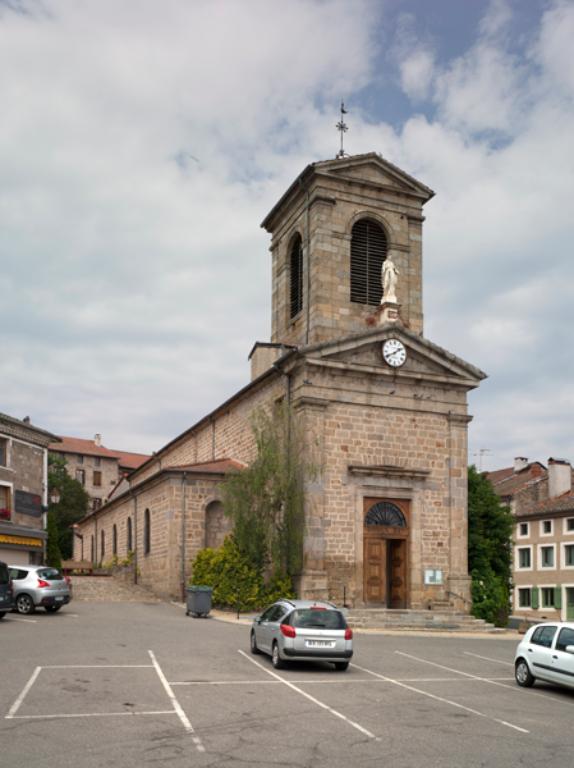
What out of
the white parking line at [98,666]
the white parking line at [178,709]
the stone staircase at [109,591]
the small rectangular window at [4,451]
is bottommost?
the stone staircase at [109,591]

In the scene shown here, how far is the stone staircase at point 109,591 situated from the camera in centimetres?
3313

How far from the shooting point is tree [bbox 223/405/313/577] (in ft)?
92.5

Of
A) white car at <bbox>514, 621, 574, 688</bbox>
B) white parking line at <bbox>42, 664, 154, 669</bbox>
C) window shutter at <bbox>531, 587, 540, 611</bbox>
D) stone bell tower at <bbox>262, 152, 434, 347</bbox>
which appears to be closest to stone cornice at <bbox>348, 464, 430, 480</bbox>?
stone bell tower at <bbox>262, 152, 434, 347</bbox>

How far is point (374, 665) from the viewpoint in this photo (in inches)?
678

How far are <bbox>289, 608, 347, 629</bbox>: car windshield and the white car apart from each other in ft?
10.7

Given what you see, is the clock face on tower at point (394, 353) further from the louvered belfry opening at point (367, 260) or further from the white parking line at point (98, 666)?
the white parking line at point (98, 666)

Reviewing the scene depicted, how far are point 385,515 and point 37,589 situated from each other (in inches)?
454

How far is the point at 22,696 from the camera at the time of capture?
12.2m

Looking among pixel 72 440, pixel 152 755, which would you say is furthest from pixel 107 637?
pixel 72 440

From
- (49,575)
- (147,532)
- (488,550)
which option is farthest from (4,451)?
(488,550)

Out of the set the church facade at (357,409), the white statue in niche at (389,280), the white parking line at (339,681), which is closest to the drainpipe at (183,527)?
the church facade at (357,409)

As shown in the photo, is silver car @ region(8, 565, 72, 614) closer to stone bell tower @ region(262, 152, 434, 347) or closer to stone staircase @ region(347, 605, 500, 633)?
stone staircase @ region(347, 605, 500, 633)

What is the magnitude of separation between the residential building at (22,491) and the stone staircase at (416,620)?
1387 cm

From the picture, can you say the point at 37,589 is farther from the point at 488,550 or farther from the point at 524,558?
the point at 524,558
